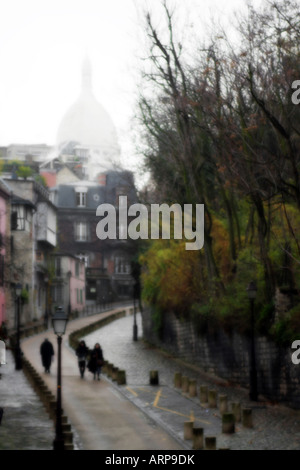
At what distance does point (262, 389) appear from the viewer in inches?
1097

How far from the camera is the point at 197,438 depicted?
1941 centimetres

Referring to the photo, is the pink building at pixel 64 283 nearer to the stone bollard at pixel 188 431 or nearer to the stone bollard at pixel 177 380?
the stone bollard at pixel 177 380

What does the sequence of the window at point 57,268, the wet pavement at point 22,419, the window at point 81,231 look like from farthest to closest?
the window at point 81,231
the window at point 57,268
the wet pavement at point 22,419

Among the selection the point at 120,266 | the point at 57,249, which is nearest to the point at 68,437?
the point at 57,249

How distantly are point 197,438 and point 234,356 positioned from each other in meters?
11.9

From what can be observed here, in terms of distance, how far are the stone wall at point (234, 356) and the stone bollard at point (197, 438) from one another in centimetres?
582

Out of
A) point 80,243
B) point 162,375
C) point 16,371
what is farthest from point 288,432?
point 80,243

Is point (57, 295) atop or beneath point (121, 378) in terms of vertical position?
atop

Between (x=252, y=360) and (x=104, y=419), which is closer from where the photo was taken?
(x=104, y=419)

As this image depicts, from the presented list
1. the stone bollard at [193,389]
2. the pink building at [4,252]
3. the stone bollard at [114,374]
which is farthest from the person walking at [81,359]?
the pink building at [4,252]

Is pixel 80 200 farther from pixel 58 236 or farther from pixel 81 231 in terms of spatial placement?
pixel 58 236

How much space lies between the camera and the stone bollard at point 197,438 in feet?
63.5

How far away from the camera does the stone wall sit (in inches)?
1006
